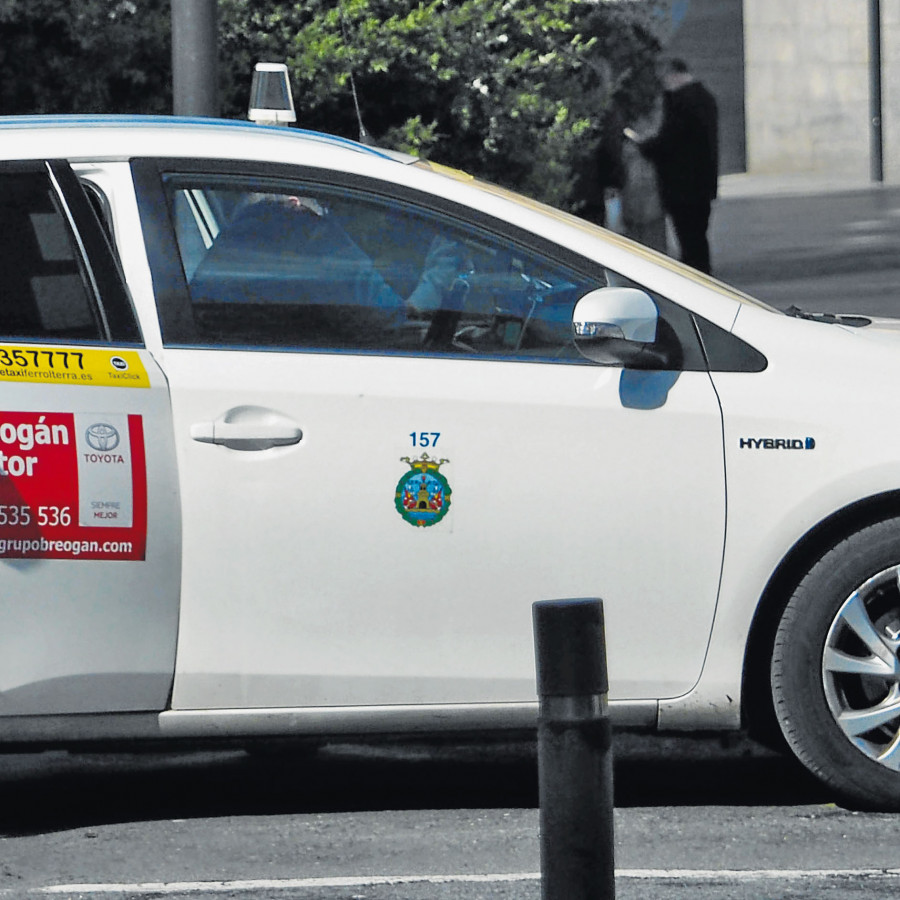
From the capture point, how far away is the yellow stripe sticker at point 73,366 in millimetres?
4582

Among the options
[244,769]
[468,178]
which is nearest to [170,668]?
[244,769]

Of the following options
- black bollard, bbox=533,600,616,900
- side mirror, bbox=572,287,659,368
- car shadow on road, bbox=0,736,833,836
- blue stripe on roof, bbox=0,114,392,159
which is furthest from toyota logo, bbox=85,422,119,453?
black bollard, bbox=533,600,616,900

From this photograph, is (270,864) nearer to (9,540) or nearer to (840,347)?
(9,540)

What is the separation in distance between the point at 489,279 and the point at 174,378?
738 mm

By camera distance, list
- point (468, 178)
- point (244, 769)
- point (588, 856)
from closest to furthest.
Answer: point (588, 856), point (468, 178), point (244, 769)

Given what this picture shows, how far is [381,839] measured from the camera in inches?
189

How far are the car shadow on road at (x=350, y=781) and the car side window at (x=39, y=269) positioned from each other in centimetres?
112

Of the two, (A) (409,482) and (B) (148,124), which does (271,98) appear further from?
(A) (409,482)

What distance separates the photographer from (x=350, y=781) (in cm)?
537

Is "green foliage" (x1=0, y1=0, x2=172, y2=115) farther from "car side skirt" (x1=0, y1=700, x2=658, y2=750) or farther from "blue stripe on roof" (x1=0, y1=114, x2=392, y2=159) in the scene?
"car side skirt" (x1=0, y1=700, x2=658, y2=750)

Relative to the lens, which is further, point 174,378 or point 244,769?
point 244,769

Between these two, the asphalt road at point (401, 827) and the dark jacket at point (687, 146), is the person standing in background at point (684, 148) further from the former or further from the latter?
the asphalt road at point (401, 827)

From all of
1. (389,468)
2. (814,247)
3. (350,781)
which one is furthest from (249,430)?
(814,247)

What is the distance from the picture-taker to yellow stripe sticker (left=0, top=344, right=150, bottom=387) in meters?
4.58
